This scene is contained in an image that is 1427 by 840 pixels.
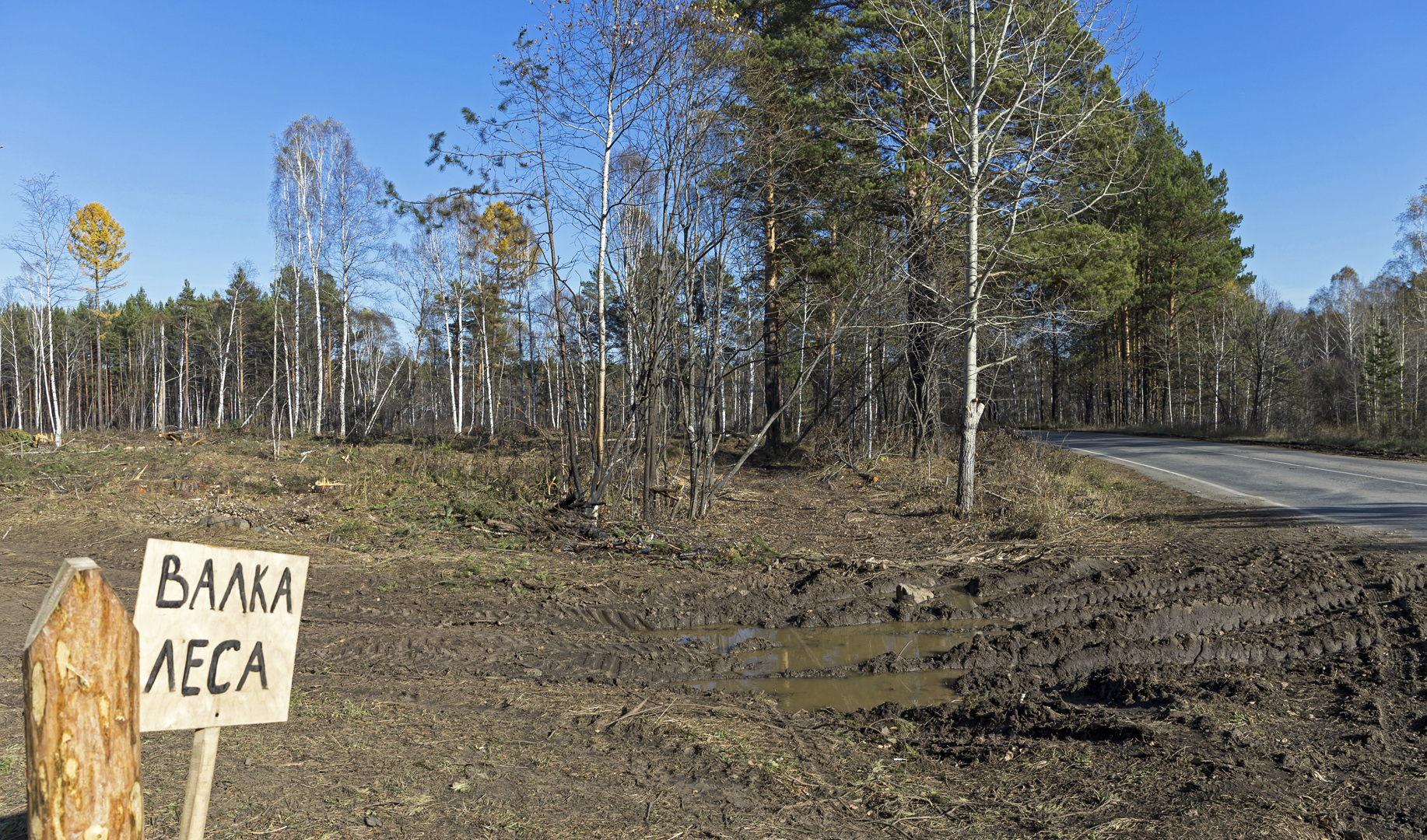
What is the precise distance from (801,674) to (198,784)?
4.74m

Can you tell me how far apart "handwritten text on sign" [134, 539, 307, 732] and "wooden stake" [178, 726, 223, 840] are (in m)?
0.08

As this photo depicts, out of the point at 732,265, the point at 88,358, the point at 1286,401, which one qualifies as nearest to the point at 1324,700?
the point at 732,265

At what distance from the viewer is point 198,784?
246 centimetres

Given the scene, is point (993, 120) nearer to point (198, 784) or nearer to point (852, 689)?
point (852, 689)

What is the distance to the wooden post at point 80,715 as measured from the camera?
195cm

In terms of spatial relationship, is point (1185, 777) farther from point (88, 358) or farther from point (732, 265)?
point (88, 358)

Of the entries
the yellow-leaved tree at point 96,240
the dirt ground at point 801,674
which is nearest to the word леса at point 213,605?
the dirt ground at point 801,674

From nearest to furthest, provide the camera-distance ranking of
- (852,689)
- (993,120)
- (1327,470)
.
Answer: (852,689), (993,120), (1327,470)

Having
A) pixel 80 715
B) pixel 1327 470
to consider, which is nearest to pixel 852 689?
pixel 80 715

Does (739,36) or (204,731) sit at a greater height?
(739,36)

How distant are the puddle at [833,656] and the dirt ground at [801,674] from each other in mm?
173

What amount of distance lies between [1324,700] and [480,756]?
17.0 feet

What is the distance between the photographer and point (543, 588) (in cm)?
848

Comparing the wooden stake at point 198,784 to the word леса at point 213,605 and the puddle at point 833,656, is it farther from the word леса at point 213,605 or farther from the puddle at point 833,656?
the puddle at point 833,656
